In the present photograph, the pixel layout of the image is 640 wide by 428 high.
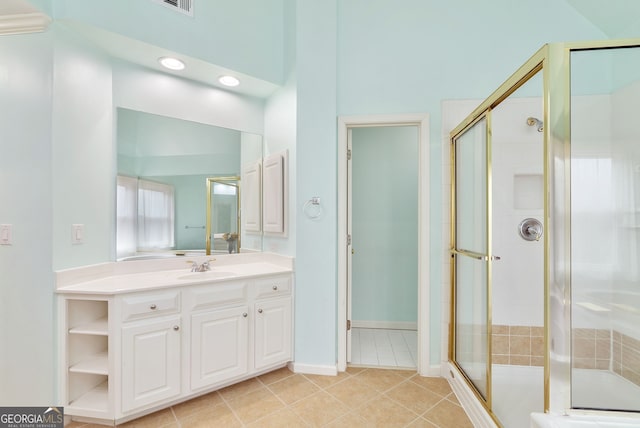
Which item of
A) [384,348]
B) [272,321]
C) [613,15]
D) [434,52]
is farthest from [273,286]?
[613,15]

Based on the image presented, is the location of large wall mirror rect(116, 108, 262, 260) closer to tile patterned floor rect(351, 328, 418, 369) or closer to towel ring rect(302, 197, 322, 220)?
towel ring rect(302, 197, 322, 220)

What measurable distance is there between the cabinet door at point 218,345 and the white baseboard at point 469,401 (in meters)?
1.54

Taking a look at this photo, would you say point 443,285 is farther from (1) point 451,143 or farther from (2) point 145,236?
(2) point 145,236

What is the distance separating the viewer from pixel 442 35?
7.68 feet

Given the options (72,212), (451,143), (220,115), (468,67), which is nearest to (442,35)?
(468,67)

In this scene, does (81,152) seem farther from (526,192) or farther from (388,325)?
(388,325)

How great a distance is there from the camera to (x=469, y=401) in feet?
5.97

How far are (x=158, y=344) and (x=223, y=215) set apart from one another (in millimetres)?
1118

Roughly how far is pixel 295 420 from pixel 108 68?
2.75 m

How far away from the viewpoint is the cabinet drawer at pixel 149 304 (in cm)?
167

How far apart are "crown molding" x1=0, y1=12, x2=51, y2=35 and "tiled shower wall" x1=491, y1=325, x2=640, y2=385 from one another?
10.5 feet

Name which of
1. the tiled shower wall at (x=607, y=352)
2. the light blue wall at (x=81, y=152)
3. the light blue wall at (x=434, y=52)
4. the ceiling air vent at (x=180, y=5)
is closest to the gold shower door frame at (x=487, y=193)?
the light blue wall at (x=434, y=52)

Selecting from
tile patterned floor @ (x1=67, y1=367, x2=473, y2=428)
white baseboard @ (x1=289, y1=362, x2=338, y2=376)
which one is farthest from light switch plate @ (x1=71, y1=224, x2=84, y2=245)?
white baseboard @ (x1=289, y1=362, x2=338, y2=376)

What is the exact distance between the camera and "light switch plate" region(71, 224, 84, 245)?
5.93 ft
